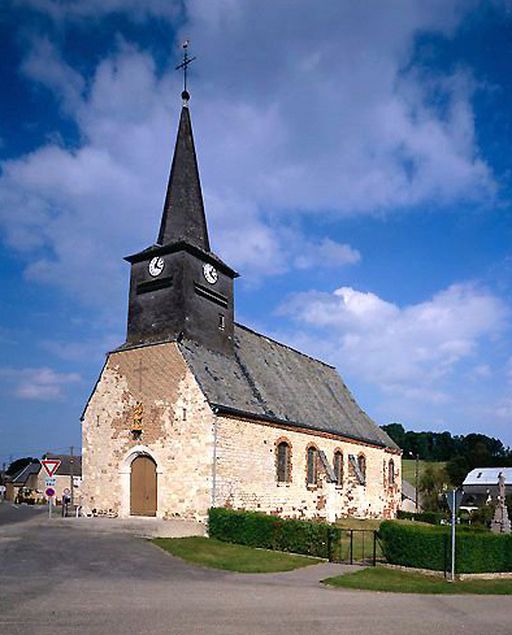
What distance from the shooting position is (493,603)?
511 inches

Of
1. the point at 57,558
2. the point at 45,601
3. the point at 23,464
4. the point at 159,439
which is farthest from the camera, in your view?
the point at 23,464

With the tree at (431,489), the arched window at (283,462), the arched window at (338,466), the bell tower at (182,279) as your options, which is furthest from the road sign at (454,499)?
the tree at (431,489)

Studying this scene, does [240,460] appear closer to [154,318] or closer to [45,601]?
[154,318]

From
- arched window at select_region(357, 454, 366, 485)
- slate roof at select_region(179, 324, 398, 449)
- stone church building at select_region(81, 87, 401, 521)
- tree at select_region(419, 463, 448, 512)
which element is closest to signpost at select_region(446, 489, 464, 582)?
stone church building at select_region(81, 87, 401, 521)

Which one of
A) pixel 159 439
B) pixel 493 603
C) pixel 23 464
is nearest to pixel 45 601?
pixel 493 603

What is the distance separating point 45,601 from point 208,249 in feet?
65.7

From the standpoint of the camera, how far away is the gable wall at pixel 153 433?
2409 cm

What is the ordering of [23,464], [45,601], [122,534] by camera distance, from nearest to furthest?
[45,601]
[122,534]
[23,464]

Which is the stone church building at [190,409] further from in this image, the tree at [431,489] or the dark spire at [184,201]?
the tree at [431,489]

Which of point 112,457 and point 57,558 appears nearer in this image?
point 57,558

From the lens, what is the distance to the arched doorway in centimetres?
2544

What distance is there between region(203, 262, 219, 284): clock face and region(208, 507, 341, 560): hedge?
10.6 metres

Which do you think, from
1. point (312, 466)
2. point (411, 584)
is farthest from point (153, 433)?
point (411, 584)

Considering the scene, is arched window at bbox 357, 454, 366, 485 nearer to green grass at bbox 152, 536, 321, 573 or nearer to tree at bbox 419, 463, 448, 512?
green grass at bbox 152, 536, 321, 573
